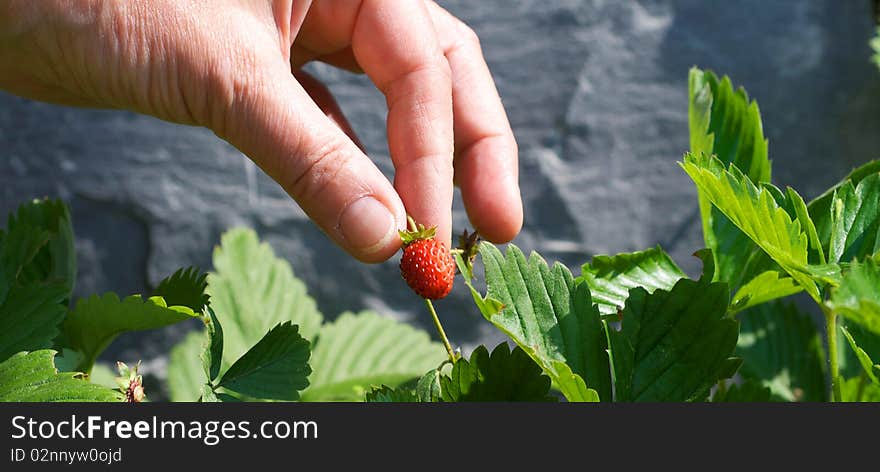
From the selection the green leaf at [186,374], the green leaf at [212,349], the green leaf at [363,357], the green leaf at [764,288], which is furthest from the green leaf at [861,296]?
the green leaf at [186,374]

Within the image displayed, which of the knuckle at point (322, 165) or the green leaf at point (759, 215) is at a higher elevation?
the green leaf at point (759, 215)

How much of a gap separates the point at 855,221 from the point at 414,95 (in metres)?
0.45

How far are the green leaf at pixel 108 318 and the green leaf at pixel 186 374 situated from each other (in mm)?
284

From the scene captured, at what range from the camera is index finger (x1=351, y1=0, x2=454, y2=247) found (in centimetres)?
72

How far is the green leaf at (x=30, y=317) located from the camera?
44cm

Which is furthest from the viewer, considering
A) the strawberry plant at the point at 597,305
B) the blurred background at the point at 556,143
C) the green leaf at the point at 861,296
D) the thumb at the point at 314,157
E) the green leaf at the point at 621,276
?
the blurred background at the point at 556,143

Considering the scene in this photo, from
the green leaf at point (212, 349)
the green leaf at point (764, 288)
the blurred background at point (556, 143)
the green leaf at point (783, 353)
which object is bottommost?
the blurred background at point (556, 143)

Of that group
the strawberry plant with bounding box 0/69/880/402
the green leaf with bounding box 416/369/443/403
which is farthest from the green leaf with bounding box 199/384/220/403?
the green leaf with bounding box 416/369/443/403

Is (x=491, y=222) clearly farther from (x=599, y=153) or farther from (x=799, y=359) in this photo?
(x=599, y=153)

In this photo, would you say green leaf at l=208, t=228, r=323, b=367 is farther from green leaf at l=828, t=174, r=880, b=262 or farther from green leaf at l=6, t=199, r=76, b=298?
green leaf at l=828, t=174, r=880, b=262

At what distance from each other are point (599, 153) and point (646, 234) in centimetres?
19

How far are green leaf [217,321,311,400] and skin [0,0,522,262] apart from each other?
119 mm

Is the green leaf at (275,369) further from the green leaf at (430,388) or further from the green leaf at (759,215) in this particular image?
the green leaf at (759,215)

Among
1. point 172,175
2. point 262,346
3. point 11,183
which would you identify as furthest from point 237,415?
point 11,183
